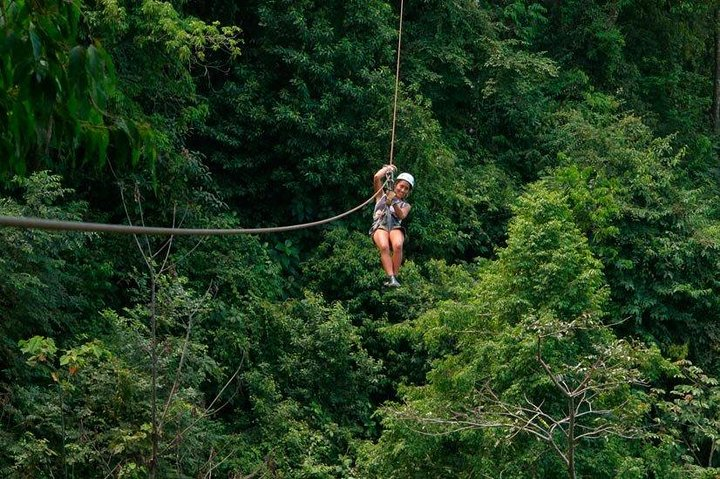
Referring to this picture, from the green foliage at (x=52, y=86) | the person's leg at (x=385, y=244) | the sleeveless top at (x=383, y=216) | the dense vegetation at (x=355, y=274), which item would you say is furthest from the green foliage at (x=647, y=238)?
the green foliage at (x=52, y=86)

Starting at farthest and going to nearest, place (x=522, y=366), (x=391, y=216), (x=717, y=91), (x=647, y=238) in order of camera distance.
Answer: (x=717, y=91) → (x=647, y=238) → (x=522, y=366) → (x=391, y=216)

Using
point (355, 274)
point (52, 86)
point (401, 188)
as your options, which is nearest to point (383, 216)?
point (401, 188)

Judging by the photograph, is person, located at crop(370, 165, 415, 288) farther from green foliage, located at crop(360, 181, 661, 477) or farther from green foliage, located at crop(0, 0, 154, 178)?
green foliage, located at crop(0, 0, 154, 178)

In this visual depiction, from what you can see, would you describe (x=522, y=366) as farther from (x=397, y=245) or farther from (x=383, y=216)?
(x=383, y=216)

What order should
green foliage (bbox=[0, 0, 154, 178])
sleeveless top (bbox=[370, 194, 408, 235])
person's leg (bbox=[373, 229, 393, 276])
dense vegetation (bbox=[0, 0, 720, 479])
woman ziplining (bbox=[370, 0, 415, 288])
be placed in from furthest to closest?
dense vegetation (bbox=[0, 0, 720, 479]) < person's leg (bbox=[373, 229, 393, 276]) < sleeveless top (bbox=[370, 194, 408, 235]) < woman ziplining (bbox=[370, 0, 415, 288]) < green foliage (bbox=[0, 0, 154, 178])

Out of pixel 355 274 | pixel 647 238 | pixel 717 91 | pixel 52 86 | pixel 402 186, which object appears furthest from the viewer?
pixel 717 91

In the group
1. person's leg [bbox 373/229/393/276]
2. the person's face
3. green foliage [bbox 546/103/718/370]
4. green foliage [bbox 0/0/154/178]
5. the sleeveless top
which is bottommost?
green foliage [bbox 546/103/718/370]

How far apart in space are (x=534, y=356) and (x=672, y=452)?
1957 mm

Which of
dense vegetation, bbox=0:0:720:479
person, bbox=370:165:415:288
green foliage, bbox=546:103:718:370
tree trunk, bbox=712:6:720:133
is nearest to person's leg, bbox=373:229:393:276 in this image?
person, bbox=370:165:415:288

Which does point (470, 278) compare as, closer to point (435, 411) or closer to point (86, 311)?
point (435, 411)

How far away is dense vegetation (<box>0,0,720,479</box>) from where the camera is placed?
10914 millimetres

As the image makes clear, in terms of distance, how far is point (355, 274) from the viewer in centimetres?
1473

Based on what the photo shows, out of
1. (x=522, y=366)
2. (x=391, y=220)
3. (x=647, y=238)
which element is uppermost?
(x=391, y=220)

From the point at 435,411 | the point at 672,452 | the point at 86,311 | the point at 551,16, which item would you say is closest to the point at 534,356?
the point at 435,411
